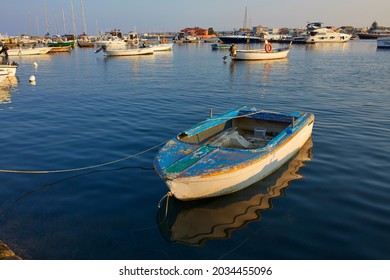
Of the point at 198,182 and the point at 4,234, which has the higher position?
the point at 198,182

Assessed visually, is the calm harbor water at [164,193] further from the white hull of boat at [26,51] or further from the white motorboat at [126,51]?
the white hull of boat at [26,51]

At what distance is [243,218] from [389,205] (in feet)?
12.3

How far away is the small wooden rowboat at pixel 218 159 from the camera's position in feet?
24.2

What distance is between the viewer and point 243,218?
7.47 m

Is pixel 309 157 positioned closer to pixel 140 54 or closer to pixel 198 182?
pixel 198 182

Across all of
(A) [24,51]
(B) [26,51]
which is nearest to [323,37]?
(B) [26,51]

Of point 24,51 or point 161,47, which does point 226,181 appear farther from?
point 161,47

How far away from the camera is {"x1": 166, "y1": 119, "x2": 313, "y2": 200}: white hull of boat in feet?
24.0

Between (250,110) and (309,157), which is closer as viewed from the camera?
(309,157)

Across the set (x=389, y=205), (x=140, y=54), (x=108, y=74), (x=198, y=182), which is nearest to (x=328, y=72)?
(x=108, y=74)

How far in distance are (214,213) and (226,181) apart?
2.69 feet

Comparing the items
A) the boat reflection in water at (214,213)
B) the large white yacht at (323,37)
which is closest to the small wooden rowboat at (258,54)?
the boat reflection in water at (214,213)
